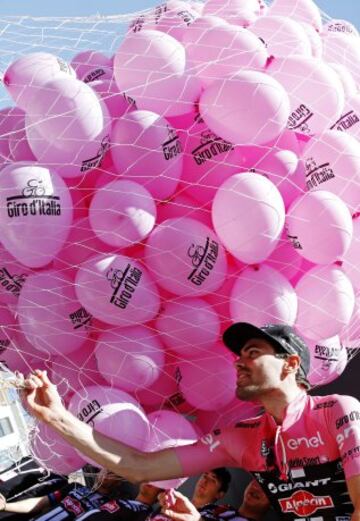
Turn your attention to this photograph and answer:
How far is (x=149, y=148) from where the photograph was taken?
2.32 metres

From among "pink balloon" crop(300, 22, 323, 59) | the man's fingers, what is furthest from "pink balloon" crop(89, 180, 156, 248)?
"pink balloon" crop(300, 22, 323, 59)

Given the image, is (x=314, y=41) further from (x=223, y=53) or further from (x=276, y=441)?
(x=276, y=441)

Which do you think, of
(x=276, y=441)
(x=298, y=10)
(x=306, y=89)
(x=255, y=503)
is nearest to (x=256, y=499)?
(x=255, y=503)

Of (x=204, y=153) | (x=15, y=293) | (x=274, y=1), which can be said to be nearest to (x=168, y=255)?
(x=204, y=153)

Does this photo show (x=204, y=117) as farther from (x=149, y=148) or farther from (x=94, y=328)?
Answer: (x=94, y=328)

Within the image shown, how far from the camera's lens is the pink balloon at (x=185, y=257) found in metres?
2.29

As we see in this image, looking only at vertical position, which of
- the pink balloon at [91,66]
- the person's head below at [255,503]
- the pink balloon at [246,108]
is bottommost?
the person's head below at [255,503]

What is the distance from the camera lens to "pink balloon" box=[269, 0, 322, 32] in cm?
310

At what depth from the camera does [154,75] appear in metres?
2.43

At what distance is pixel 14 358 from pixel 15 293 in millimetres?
329

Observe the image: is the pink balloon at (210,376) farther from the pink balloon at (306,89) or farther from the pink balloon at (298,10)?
the pink balloon at (298,10)

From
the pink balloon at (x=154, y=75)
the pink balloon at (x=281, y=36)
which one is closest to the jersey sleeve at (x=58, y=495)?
the pink balloon at (x=154, y=75)

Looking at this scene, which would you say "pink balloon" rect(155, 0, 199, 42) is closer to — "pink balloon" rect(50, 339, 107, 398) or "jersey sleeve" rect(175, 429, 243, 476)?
"pink balloon" rect(50, 339, 107, 398)

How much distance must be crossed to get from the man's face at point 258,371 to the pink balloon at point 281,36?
1.35 metres
